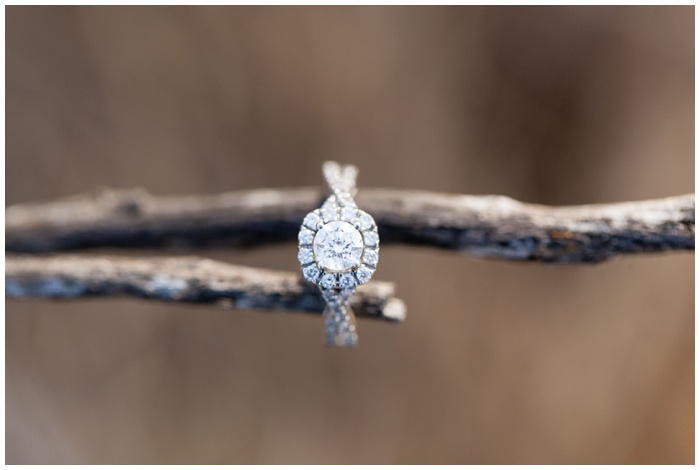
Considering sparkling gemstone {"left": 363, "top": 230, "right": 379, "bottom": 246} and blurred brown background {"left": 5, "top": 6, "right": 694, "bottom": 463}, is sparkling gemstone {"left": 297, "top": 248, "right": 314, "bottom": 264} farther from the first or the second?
blurred brown background {"left": 5, "top": 6, "right": 694, "bottom": 463}

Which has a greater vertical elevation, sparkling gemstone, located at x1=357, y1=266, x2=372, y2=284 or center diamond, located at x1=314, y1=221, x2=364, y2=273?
center diamond, located at x1=314, y1=221, x2=364, y2=273

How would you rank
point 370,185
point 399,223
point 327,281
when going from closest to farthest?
point 327,281 < point 399,223 < point 370,185

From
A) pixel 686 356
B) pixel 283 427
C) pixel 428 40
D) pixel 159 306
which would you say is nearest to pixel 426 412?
pixel 283 427

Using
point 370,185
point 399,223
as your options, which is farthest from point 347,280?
point 370,185

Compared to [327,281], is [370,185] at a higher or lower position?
higher

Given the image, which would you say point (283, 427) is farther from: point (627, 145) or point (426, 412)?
point (627, 145)

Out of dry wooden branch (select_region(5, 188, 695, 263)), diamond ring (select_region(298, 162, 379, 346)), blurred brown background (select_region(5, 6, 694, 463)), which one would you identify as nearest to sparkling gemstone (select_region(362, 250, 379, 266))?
diamond ring (select_region(298, 162, 379, 346))

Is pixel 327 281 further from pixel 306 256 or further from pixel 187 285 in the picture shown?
pixel 187 285
